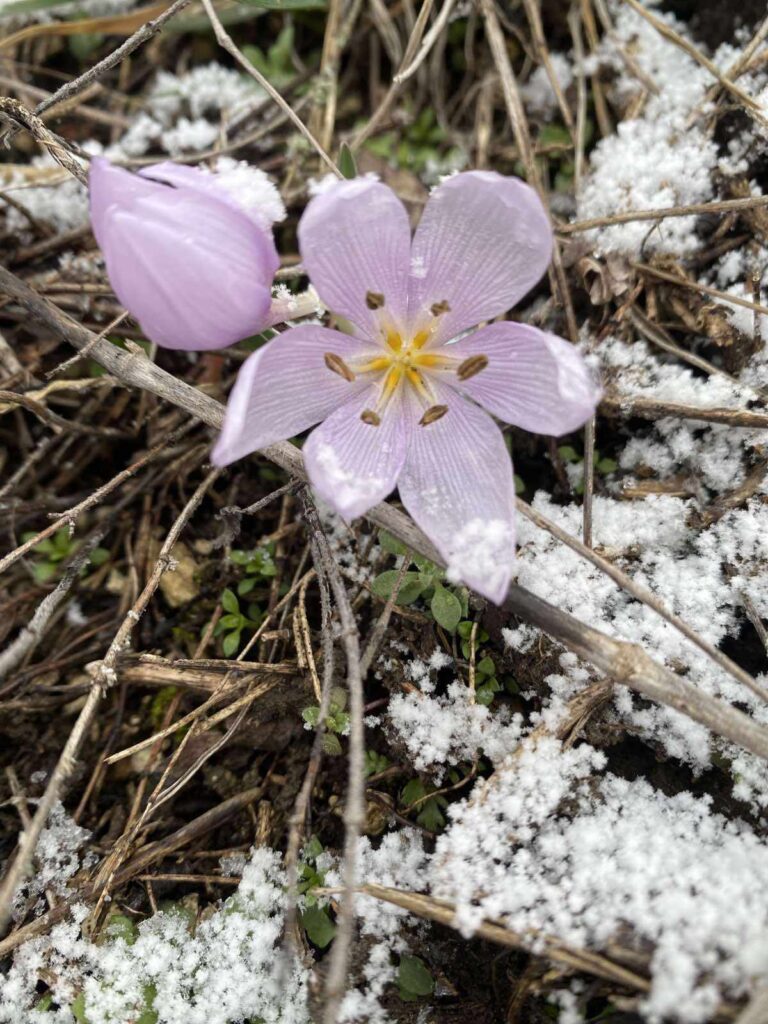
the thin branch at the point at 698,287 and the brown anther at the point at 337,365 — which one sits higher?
the thin branch at the point at 698,287

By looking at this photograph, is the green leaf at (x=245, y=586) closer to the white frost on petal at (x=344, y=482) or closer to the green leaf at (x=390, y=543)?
the green leaf at (x=390, y=543)

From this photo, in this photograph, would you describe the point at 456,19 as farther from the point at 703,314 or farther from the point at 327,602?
the point at 327,602

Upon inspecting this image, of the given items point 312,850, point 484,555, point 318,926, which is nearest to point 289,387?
point 484,555

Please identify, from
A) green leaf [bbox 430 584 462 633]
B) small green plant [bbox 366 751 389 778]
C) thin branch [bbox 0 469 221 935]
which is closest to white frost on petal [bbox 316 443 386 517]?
green leaf [bbox 430 584 462 633]

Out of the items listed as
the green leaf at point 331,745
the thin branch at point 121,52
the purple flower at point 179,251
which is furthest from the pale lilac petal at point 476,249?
the green leaf at point 331,745

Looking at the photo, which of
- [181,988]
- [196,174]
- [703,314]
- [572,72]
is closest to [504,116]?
[572,72]

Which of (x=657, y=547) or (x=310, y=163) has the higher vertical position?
(x=310, y=163)
